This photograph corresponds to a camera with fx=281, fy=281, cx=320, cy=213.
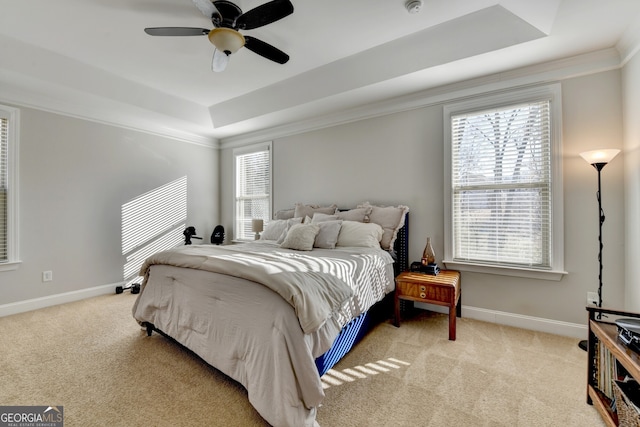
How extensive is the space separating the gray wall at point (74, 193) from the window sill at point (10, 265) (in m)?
0.05

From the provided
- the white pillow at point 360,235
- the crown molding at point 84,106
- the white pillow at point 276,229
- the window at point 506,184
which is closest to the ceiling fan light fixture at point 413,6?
the window at point 506,184

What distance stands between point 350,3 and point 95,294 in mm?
4661

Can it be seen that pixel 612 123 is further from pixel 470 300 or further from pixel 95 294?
pixel 95 294

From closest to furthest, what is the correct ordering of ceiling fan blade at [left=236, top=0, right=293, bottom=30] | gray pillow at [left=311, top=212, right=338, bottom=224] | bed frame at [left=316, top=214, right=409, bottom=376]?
ceiling fan blade at [left=236, top=0, right=293, bottom=30] → bed frame at [left=316, top=214, right=409, bottom=376] → gray pillow at [left=311, top=212, right=338, bottom=224]

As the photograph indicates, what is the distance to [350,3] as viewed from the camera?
7.32ft

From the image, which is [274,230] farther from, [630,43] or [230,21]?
[630,43]

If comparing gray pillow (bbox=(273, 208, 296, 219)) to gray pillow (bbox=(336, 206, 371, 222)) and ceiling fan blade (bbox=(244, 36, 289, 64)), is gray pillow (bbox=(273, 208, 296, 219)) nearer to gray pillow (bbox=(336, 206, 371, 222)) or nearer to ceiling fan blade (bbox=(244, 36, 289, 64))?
gray pillow (bbox=(336, 206, 371, 222))

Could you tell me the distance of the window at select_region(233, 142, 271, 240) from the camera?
16.0 feet

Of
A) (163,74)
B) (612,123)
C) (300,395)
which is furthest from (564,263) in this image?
(163,74)

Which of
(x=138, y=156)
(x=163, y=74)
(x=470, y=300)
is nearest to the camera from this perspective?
(x=470, y=300)

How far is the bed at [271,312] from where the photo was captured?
149 centimetres

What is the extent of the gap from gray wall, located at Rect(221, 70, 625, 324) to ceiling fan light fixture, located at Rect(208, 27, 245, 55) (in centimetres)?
201

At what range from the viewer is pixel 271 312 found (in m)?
1.58

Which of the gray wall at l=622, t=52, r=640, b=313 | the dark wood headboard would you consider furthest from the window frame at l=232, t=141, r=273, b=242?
the gray wall at l=622, t=52, r=640, b=313
